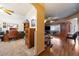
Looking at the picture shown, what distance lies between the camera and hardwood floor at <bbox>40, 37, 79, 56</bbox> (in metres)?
2.29

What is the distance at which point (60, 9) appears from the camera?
229 centimetres

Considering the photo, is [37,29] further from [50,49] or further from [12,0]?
[12,0]

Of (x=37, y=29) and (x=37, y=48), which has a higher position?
(x=37, y=29)

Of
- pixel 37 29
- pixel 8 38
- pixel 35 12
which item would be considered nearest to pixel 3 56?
pixel 8 38

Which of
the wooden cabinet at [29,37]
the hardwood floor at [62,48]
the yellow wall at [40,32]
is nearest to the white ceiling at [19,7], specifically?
the yellow wall at [40,32]

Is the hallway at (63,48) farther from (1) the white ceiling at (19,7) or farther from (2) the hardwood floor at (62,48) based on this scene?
(1) the white ceiling at (19,7)

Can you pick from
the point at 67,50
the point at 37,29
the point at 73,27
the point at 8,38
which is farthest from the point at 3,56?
the point at 73,27

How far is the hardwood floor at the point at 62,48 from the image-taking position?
7.53 ft

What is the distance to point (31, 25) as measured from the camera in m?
2.29

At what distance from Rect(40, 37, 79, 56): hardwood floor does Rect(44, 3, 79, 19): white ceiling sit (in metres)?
0.46

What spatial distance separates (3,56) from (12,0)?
1071 millimetres

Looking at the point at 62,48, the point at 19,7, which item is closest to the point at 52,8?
the point at 19,7

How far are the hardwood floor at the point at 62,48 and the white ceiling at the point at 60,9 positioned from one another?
464 millimetres

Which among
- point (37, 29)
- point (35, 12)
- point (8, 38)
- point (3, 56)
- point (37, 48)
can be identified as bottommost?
point (3, 56)
